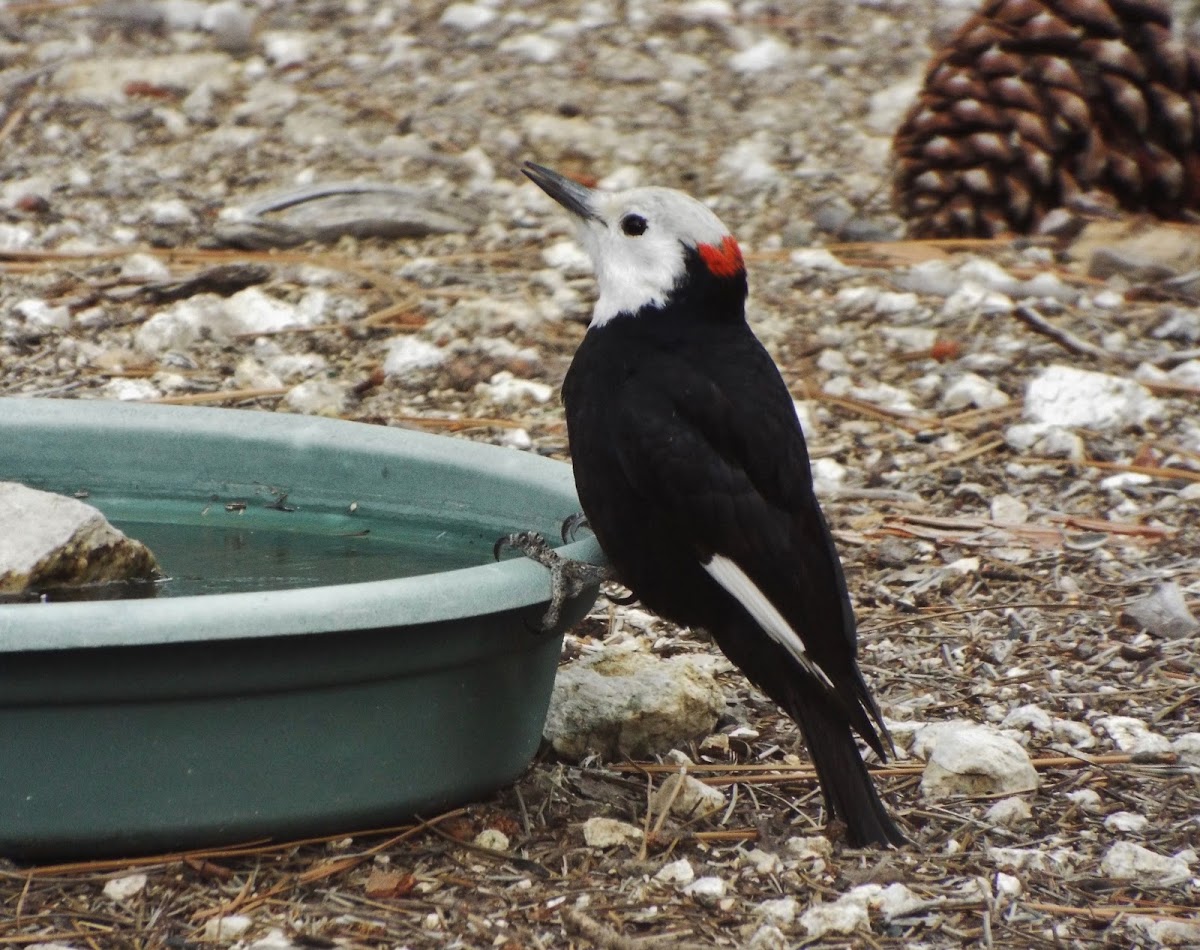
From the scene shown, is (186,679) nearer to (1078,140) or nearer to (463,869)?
(463,869)

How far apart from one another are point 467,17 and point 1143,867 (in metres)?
5.69

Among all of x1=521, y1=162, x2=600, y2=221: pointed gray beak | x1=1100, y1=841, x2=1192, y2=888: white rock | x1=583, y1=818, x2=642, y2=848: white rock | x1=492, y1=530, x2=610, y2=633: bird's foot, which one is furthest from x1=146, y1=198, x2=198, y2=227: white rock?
x1=1100, y1=841, x2=1192, y2=888: white rock

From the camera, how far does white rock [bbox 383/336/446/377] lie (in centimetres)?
475

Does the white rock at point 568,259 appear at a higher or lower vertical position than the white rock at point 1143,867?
higher

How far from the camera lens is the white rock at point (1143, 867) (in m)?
2.65

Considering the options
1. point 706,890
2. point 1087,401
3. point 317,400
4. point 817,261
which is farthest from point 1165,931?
point 817,261

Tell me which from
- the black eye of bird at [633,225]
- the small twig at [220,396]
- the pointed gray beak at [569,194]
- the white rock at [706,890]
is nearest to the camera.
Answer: the white rock at [706,890]

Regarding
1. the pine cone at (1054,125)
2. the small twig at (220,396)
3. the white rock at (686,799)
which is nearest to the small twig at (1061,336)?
the pine cone at (1054,125)

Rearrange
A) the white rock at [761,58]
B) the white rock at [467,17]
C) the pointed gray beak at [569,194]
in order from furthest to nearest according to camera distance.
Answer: the white rock at [467,17] < the white rock at [761,58] < the pointed gray beak at [569,194]

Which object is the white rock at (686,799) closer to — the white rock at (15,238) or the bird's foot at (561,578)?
the bird's foot at (561,578)

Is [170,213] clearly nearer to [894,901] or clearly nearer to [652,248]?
[652,248]

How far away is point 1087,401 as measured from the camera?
15.2 ft

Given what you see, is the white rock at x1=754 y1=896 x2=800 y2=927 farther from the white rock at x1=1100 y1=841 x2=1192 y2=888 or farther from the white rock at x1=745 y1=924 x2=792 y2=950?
the white rock at x1=1100 y1=841 x2=1192 y2=888

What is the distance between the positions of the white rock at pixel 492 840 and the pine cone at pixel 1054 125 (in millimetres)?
3789
